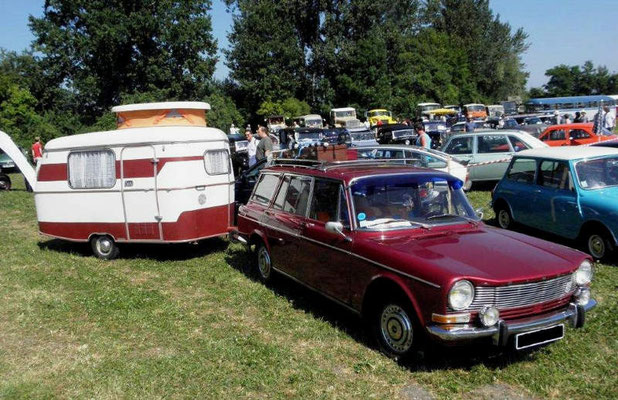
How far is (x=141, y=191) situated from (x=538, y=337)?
6747 millimetres

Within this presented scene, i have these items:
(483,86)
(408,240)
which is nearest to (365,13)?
(483,86)

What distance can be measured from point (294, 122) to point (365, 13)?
53.0 ft

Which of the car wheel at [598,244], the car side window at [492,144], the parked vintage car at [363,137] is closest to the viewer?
the car wheel at [598,244]

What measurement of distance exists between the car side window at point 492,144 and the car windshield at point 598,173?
626 centimetres

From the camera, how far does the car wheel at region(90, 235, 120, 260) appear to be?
9695 mm

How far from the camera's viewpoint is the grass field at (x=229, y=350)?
466 centimetres

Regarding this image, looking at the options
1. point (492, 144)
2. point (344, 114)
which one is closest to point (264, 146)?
point (492, 144)

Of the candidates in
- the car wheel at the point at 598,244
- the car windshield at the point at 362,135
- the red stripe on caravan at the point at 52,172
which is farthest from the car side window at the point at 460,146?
the car windshield at the point at 362,135

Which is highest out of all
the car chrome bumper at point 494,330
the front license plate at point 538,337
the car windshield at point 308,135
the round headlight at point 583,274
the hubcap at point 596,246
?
the car windshield at point 308,135

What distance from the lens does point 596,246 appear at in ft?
25.9

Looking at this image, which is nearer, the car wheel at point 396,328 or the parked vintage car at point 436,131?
the car wheel at point 396,328

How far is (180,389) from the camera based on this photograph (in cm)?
476

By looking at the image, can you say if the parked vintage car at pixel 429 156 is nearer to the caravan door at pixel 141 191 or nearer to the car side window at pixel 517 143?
the car side window at pixel 517 143

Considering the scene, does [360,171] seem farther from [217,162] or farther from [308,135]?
[308,135]
